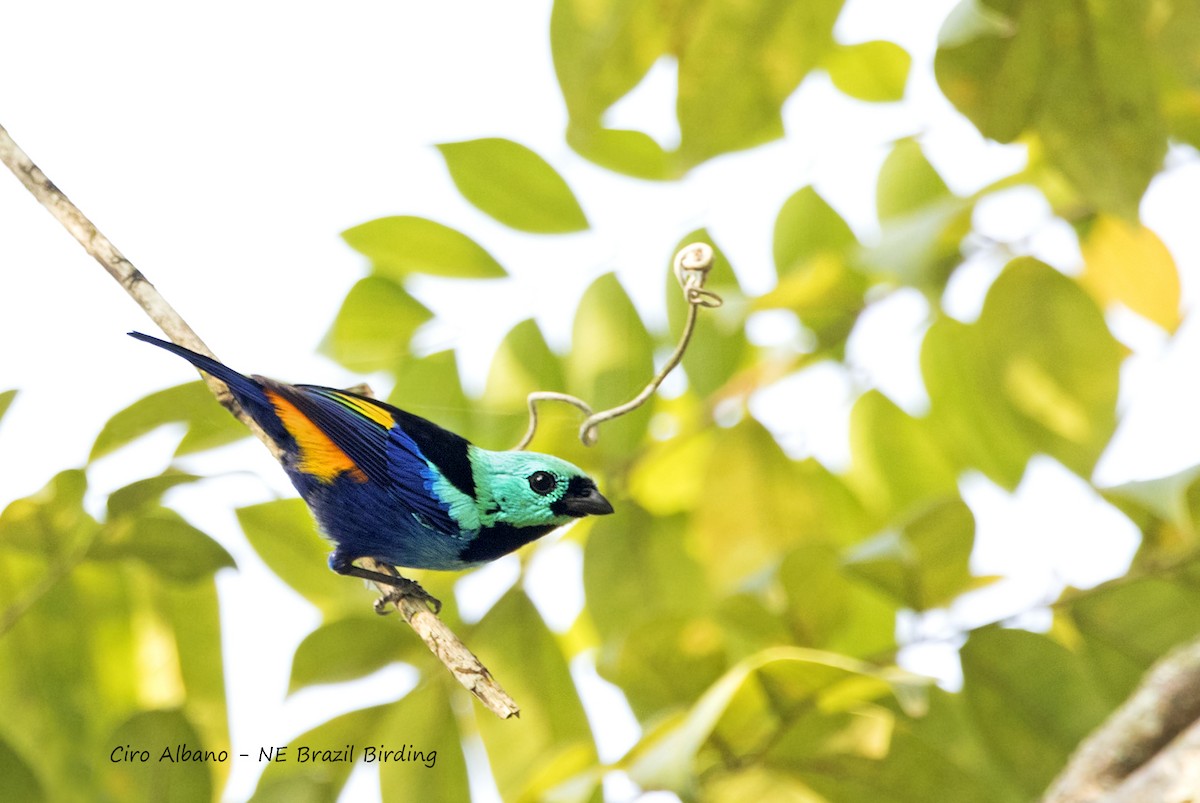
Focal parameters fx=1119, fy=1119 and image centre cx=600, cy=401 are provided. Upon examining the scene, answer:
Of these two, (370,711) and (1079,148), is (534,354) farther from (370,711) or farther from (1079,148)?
(1079,148)

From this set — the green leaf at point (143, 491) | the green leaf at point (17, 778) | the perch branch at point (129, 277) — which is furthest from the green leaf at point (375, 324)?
the green leaf at point (17, 778)

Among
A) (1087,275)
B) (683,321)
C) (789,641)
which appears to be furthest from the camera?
(1087,275)

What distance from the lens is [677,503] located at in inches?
132

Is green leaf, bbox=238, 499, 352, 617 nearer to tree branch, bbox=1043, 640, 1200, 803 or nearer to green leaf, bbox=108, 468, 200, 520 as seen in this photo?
green leaf, bbox=108, 468, 200, 520

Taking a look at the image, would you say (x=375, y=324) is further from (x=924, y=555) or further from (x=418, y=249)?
(x=924, y=555)

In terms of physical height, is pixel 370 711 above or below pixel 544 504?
below

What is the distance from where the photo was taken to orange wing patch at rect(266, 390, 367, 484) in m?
1.82

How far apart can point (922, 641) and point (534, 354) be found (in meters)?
1.13

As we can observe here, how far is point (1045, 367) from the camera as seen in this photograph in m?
2.92

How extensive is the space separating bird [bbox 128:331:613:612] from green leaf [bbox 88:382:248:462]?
1.35 ft

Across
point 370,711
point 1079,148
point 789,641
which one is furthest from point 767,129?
point 370,711

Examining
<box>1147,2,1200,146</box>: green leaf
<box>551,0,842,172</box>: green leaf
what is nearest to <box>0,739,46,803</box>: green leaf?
<box>551,0,842,172</box>: green leaf

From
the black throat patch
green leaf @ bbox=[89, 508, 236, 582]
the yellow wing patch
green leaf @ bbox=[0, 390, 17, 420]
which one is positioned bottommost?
the black throat patch

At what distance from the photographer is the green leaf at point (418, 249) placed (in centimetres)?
267
